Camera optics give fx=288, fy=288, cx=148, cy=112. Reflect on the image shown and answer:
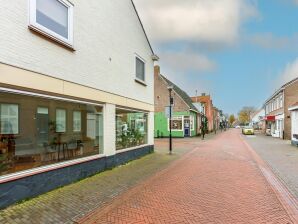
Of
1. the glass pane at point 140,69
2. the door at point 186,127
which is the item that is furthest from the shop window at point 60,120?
the door at point 186,127

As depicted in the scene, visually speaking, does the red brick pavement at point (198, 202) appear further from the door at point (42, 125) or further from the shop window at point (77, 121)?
the shop window at point (77, 121)

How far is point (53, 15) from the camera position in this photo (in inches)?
316

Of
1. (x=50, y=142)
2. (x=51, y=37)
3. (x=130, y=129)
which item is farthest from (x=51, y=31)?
(x=130, y=129)

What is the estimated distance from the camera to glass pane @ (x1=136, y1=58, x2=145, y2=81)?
15125 millimetres

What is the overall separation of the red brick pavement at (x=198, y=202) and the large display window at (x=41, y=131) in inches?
97.0

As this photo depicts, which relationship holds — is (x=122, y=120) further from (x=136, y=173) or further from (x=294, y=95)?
(x=294, y=95)

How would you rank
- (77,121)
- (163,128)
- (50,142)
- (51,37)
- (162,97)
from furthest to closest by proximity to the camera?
(162,97) → (163,128) → (77,121) → (50,142) → (51,37)

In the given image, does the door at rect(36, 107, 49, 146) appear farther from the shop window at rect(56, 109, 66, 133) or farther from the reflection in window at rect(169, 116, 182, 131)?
the reflection in window at rect(169, 116, 182, 131)

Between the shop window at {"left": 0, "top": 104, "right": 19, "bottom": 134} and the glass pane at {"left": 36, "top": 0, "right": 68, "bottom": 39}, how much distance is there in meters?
2.30

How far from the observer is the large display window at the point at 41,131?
7227mm

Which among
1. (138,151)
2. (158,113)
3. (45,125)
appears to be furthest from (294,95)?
(45,125)

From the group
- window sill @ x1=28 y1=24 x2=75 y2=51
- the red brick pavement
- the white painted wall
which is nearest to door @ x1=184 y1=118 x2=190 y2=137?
the white painted wall

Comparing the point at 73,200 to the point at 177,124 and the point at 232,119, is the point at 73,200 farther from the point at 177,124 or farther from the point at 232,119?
the point at 232,119

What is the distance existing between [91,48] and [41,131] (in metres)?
3.40
